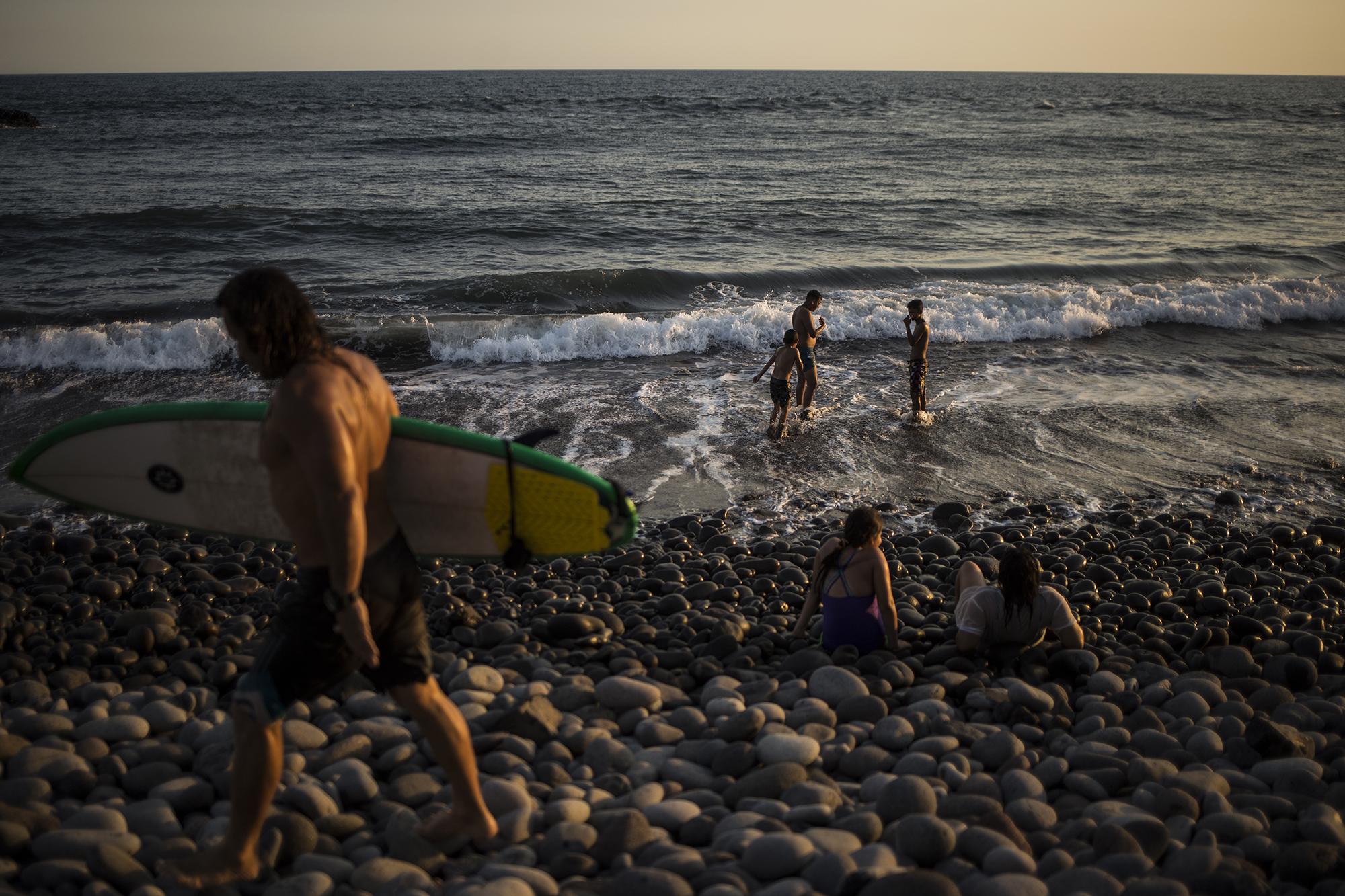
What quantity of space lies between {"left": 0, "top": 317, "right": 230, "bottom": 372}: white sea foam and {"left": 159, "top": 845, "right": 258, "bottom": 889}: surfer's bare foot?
40.2 ft

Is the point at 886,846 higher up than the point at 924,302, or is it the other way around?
the point at 924,302

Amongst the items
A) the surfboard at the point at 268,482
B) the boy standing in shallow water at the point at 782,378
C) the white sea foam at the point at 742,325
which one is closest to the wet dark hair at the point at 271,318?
the surfboard at the point at 268,482

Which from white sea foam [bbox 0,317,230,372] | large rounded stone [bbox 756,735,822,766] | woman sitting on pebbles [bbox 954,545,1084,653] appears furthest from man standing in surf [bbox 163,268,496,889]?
white sea foam [bbox 0,317,230,372]

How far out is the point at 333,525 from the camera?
2.90 meters

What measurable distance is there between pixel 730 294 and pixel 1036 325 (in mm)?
5573

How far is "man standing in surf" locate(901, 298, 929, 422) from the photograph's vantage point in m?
11.8

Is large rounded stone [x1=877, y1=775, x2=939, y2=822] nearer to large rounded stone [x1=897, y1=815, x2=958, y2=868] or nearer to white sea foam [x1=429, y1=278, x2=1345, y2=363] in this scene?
large rounded stone [x1=897, y1=815, x2=958, y2=868]

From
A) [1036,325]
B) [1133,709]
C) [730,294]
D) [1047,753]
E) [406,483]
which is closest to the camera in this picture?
[406,483]

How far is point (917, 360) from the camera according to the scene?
11828mm

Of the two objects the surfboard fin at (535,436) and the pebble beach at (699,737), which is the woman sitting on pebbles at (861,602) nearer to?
the pebble beach at (699,737)

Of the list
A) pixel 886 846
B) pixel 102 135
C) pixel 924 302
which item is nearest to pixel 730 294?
pixel 924 302

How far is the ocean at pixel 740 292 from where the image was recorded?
416 inches

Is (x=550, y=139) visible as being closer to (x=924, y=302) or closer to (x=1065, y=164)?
(x=1065, y=164)

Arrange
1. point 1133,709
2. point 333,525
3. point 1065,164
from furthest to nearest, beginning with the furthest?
point 1065,164 < point 1133,709 < point 333,525
